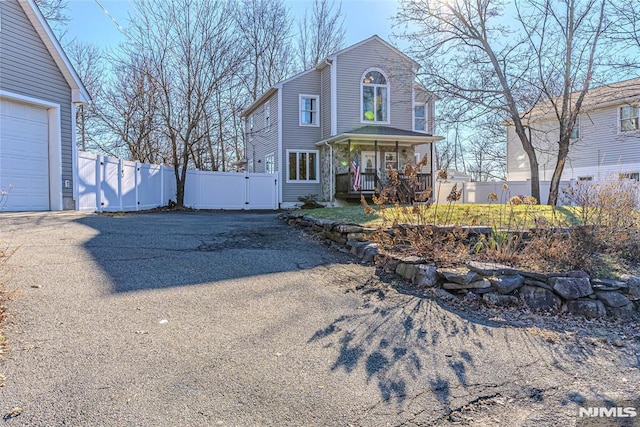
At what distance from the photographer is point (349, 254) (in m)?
7.00

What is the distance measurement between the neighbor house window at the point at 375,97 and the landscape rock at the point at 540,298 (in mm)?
14478

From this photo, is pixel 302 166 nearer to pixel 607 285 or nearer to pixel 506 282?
pixel 506 282

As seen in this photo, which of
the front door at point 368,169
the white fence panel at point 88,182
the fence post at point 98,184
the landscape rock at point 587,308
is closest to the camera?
the landscape rock at point 587,308

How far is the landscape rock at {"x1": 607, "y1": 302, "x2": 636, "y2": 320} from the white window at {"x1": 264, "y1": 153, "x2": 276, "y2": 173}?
52.1 ft

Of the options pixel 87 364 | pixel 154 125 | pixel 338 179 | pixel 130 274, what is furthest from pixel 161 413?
pixel 154 125

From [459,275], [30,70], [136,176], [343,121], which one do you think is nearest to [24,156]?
[30,70]

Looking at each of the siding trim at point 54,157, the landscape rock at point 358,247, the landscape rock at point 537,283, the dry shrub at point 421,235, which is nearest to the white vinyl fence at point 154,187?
the siding trim at point 54,157

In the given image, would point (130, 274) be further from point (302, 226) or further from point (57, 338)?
point (302, 226)

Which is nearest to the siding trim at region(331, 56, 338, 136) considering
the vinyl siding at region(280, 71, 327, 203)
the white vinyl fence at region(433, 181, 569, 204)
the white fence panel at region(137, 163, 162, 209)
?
the vinyl siding at region(280, 71, 327, 203)

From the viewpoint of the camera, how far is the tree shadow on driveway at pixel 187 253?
5078 millimetres

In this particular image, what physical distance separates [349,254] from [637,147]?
18793 mm

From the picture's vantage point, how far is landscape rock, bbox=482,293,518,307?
4824 mm

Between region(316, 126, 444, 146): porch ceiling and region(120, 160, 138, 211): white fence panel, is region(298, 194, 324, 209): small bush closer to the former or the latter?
region(316, 126, 444, 146): porch ceiling

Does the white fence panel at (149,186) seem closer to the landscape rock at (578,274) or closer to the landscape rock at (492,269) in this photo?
the landscape rock at (492,269)
